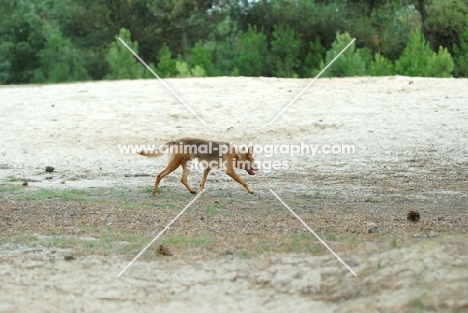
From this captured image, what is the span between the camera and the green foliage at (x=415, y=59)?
26.1m

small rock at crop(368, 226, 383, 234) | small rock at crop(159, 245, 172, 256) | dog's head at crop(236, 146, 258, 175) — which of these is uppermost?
small rock at crop(159, 245, 172, 256)

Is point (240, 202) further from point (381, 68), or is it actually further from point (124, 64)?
point (124, 64)

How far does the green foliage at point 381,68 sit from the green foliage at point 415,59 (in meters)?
0.22

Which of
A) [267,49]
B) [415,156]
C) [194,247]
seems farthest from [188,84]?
[194,247]

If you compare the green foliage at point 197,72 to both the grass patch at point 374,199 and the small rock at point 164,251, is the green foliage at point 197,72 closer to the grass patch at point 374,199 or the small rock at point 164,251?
the grass patch at point 374,199

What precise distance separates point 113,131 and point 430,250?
558 inches

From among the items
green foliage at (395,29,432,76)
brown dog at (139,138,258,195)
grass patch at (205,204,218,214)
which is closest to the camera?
grass patch at (205,204,218,214)

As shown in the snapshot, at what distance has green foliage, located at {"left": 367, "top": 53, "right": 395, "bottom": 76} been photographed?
1053 inches

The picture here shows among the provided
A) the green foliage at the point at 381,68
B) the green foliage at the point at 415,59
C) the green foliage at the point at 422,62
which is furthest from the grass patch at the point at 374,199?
the green foliage at the point at 381,68

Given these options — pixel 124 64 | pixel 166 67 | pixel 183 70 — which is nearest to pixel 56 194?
pixel 183 70

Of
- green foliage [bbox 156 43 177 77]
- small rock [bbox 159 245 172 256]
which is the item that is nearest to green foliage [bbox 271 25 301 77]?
green foliage [bbox 156 43 177 77]

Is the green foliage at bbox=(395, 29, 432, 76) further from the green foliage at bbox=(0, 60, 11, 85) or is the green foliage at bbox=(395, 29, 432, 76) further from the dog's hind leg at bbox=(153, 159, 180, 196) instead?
the green foliage at bbox=(0, 60, 11, 85)

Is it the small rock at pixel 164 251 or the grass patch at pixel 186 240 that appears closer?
the small rock at pixel 164 251

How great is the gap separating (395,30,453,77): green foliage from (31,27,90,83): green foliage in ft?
37.8
